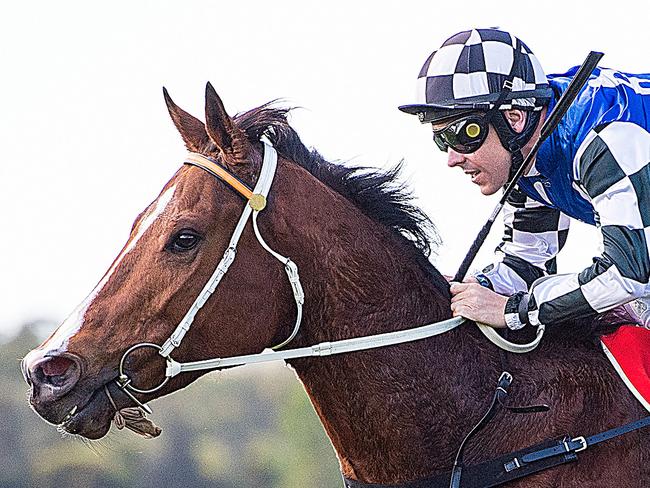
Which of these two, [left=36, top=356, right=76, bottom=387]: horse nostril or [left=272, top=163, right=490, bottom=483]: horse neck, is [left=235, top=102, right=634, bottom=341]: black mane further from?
[left=36, top=356, right=76, bottom=387]: horse nostril

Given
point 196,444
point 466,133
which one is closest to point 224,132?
point 466,133

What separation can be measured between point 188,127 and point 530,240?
4.75ft

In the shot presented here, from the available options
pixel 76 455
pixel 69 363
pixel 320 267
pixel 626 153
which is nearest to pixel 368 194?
pixel 320 267

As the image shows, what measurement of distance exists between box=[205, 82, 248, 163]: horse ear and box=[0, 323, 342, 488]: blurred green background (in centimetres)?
1431

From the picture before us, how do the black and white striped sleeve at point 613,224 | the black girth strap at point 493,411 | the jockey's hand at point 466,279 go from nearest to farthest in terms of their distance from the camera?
the black and white striped sleeve at point 613,224 → the black girth strap at point 493,411 → the jockey's hand at point 466,279

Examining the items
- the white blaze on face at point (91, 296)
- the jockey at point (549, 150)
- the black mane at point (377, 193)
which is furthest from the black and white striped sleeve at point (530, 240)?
the white blaze on face at point (91, 296)

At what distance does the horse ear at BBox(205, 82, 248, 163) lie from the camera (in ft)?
10.2

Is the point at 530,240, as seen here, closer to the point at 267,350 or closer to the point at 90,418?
the point at 267,350

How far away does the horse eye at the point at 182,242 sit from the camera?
118 inches

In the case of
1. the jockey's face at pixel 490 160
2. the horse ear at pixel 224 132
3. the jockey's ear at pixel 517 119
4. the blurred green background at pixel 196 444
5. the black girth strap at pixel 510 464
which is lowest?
the blurred green background at pixel 196 444

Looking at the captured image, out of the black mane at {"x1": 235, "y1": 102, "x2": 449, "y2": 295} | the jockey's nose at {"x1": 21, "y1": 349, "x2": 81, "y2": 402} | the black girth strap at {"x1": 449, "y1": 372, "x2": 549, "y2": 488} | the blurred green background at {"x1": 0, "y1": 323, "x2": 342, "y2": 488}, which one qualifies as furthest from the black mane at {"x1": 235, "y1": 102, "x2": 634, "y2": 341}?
the blurred green background at {"x1": 0, "y1": 323, "x2": 342, "y2": 488}

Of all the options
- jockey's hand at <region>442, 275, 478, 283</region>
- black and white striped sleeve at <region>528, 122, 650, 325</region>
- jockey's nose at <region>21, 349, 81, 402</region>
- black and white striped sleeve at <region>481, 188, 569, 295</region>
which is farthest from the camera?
black and white striped sleeve at <region>481, 188, 569, 295</region>

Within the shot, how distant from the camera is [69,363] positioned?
2867mm

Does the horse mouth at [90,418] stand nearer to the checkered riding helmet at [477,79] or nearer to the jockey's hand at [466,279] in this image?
the jockey's hand at [466,279]
